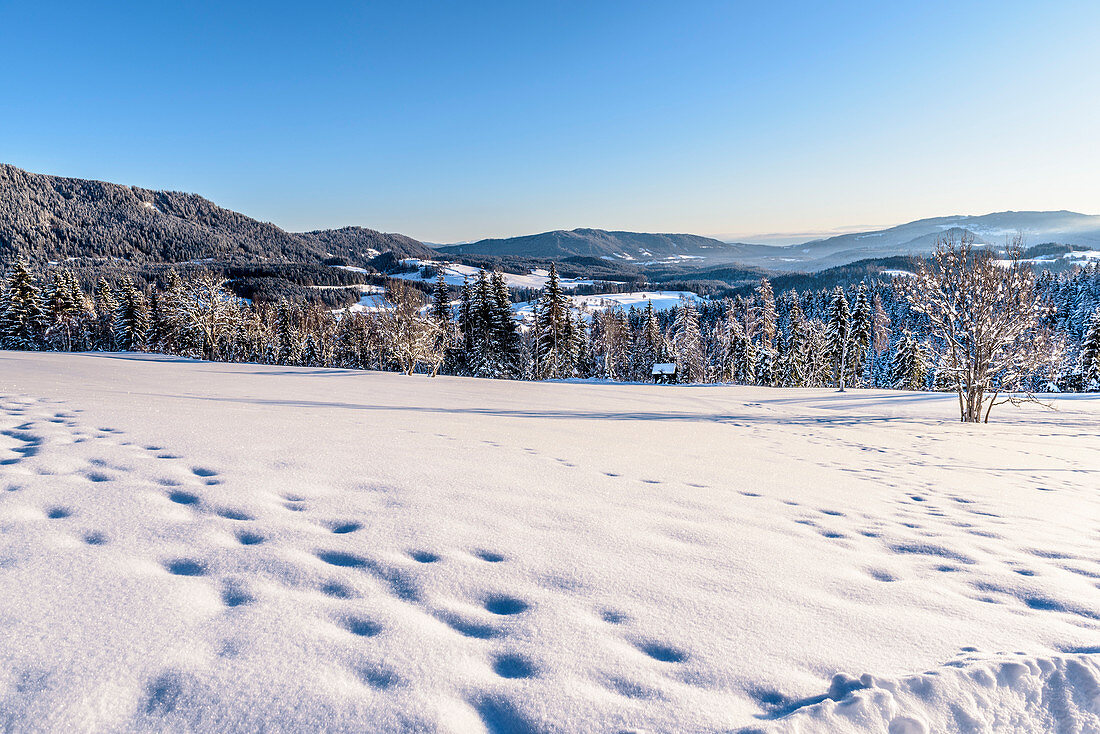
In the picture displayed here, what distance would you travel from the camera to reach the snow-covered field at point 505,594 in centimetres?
152

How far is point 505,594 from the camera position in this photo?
2.22 metres

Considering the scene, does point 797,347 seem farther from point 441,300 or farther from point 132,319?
point 132,319

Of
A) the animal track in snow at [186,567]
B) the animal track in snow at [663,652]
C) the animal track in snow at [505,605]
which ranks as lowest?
the animal track in snow at [663,652]

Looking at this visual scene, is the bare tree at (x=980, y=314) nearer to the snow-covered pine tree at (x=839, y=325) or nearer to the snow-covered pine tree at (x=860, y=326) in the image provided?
the snow-covered pine tree at (x=839, y=325)

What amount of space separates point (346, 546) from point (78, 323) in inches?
3126

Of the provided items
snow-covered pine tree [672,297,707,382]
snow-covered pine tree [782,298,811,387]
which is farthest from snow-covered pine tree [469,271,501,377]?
snow-covered pine tree [782,298,811,387]

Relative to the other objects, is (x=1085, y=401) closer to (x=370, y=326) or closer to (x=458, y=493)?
(x=458, y=493)

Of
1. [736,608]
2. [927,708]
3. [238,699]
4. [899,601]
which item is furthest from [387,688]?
[899,601]

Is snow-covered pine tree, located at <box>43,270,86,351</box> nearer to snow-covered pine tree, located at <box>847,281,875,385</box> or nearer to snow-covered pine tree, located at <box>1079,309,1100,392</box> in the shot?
snow-covered pine tree, located at <box>847,281,875,385</box>

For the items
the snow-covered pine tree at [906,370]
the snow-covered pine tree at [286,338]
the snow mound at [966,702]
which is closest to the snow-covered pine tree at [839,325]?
the snow-covered pine tree at [906,370]

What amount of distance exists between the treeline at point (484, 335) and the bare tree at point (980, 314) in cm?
1612

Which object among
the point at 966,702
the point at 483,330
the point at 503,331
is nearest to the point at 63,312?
the point at 483,330

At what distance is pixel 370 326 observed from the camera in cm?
5959

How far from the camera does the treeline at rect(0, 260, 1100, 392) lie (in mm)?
41906
